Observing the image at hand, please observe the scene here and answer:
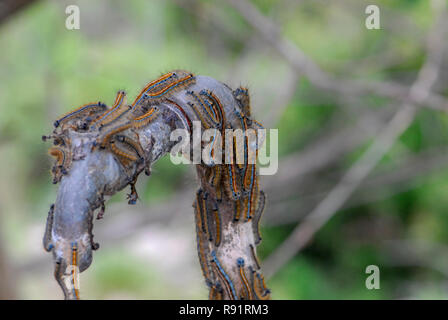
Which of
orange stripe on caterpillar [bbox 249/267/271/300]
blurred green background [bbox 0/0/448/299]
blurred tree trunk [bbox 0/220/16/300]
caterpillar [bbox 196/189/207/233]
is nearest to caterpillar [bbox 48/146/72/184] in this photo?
caterpillar [bbox 196/189/207/233]

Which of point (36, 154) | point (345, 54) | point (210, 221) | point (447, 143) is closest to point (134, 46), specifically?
point (36, 154)

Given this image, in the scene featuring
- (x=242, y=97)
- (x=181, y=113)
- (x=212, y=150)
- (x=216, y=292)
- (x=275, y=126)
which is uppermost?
(x=275, y=126)

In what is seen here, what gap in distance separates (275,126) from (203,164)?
5307 millimetres

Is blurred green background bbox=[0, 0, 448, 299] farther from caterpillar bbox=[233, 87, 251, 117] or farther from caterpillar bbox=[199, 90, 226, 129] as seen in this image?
caterpillar bbox=[199, 90, 226, 129]

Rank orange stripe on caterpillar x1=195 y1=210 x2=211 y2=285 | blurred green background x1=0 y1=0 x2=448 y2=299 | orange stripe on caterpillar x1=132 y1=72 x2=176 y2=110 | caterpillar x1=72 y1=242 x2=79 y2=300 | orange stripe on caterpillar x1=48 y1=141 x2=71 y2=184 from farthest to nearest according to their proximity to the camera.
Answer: blurred green background x1=0 y1=0 x2=448 y2=299 < orange stripe on caterpillar x1=195 y1=210 x2=211 y2=285 < orange stripe on caterpillar x1=132 y1=72 x2=176 y2=110 < orange stripe on caterpillar x1=48 y1=141 x2=71 y2=184 < caterpillar x1=72 y1=242 x2=79 y2=300

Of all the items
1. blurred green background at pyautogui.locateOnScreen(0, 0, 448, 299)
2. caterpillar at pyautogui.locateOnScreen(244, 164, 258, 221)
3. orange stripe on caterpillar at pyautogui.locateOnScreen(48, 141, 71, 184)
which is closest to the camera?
orange stripe on caterpillar at pyautogui.locateOnScreen(48, 141, 71, 184)

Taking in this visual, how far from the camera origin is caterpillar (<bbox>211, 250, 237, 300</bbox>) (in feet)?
Result: 4.71

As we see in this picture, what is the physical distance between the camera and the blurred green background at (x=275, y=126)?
7.02 metres

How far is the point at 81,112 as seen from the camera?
46.5 inches

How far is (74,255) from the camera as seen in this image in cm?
92

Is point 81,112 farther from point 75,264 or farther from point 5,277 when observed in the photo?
point 5,277

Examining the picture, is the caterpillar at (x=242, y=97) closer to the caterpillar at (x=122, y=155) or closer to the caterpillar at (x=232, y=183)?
the caterpillar at (x=232, y=183)

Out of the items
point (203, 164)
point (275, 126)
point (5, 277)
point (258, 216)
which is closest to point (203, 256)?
point (258, 216)

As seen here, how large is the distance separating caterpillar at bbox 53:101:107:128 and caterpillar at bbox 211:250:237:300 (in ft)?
1.97
